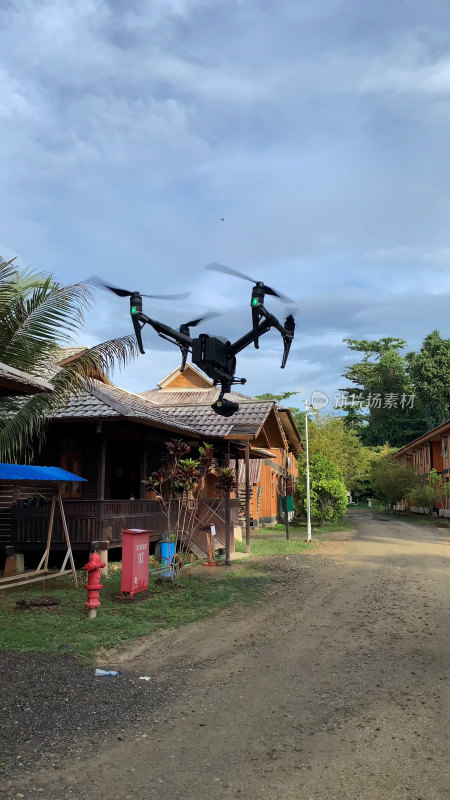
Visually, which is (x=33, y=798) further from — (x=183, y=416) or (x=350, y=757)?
(x=183, y=416)

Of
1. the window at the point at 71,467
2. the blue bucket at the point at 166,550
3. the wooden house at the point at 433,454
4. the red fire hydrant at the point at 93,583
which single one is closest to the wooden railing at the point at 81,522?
the blue bucket at the point at 166,550

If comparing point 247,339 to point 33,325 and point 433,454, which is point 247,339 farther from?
point 433,454

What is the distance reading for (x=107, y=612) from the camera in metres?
9.38

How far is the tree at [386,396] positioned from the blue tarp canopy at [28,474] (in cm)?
5885

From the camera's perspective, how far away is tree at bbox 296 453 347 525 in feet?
95.1

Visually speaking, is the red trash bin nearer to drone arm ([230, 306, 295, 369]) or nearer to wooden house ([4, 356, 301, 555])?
wooden house ([4, 356, 301, 555])

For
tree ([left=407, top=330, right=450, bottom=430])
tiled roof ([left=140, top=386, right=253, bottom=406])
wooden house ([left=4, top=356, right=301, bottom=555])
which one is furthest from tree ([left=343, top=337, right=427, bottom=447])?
wooden house ([left=4, top=356, right=301, bottom=555])

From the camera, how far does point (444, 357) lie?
185 ft

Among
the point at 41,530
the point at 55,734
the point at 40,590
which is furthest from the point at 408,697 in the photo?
the point at 41,530

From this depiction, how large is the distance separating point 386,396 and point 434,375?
10.9m

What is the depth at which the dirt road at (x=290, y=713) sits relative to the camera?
3.91 metres

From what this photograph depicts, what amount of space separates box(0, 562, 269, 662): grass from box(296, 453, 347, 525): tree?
16.1 metres

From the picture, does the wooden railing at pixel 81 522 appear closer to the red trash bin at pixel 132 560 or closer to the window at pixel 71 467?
the window at pixel 71 467

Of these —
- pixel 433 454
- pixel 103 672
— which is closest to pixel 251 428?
pixel 103 672
